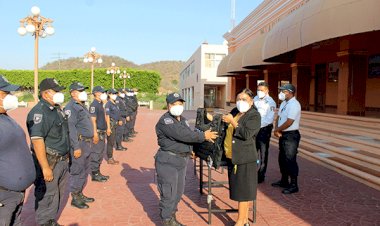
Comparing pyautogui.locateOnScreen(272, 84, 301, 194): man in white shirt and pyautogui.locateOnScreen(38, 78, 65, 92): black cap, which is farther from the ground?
pyautogui.locateOnScreen(38, 78, 65, 92): black cap

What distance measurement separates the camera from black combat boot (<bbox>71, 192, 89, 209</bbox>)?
519 cm

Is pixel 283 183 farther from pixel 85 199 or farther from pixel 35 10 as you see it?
pixel 35 10

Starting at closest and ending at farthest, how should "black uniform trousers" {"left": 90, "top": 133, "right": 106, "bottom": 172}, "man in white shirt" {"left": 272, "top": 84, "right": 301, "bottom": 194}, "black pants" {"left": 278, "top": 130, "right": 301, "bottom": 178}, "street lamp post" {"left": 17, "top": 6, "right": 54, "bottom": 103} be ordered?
"man in white shirt" {"left": 272, "top": 84, "right": 301, "bottom": 194} < "black pants" {"left": 278, "top": 130, "right": 301, "bottom": 178} < "black uniform trousers" {"left": 90, "top": 133, "right": 106, "bottom": 172} < "street lamp post" {"left": 17, "top": 6, "right": 54, "bottom": 103}

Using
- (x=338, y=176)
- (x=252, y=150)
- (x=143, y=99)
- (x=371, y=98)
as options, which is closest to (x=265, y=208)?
(x=252, y=150)

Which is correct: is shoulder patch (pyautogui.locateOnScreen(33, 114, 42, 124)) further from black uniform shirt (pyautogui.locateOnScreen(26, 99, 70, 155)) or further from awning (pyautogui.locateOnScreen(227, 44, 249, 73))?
awning (pyautogui.locateOnScreen(227, 44, 249, 73))

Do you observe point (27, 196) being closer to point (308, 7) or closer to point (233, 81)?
point (308, 7)

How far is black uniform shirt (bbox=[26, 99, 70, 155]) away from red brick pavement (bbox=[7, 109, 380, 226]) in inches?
50.9

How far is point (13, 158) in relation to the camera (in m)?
3.10

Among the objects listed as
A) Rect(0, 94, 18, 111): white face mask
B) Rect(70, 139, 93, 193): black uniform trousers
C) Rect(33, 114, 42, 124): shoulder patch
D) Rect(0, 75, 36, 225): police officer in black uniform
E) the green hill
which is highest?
the green hill

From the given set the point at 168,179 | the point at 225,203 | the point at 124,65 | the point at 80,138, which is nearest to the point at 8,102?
the point at 168,179

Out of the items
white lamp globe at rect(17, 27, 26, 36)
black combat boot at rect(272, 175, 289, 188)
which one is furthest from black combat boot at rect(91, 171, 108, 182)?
white lamp globe at rect(17, 27, 26, 36)

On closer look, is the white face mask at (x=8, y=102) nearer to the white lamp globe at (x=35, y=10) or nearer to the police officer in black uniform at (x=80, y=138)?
the police officer in black uniform at (x=80, y=138)

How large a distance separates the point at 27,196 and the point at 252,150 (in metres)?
4.22

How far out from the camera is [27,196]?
18.8 ft
